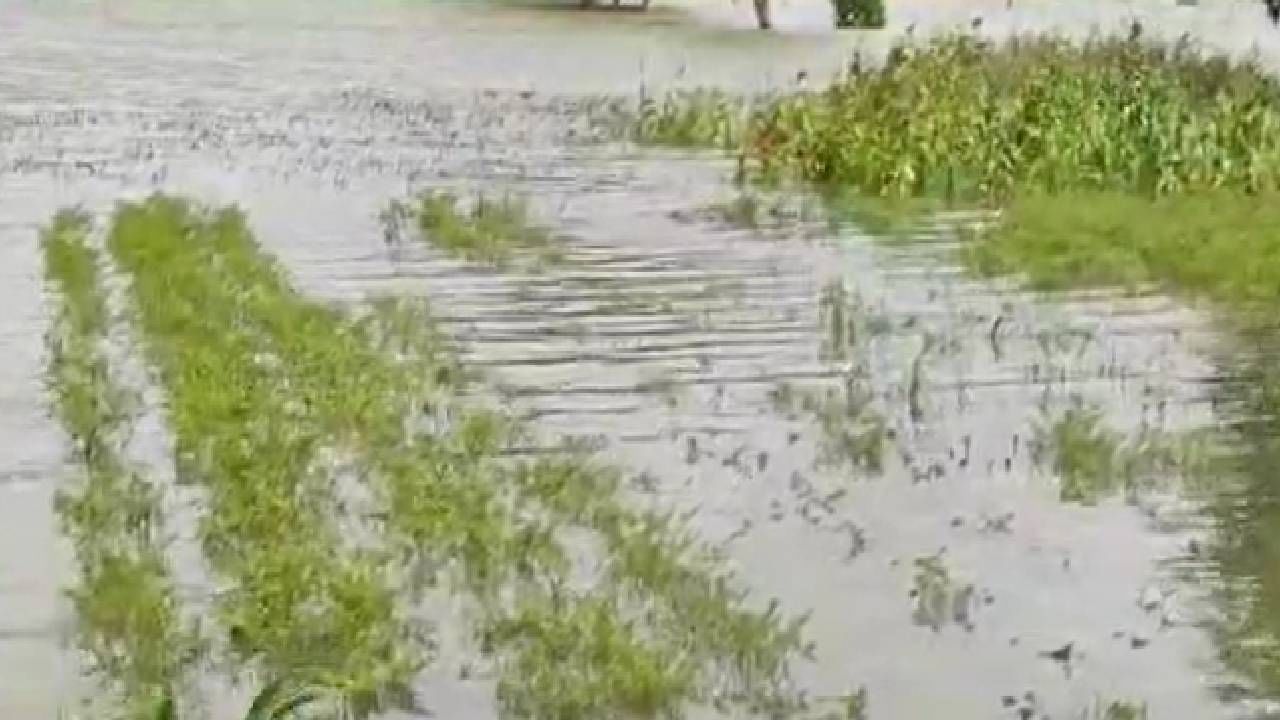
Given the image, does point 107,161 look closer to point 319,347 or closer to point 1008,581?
point 319,347

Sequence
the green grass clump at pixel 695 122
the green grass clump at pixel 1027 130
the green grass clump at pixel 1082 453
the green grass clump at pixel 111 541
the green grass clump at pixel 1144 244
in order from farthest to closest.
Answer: the green grass clump at pixel 695 122
the green grass clump at pixel 1027 130
the green grass clump at pixel 1144 244
the green grass clump at pixel 1082 453
the green grass clump at pixel 111 541

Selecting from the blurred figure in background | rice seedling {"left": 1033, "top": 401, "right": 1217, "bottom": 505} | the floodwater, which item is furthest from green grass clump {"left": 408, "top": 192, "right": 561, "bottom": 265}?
the blurred figure in background

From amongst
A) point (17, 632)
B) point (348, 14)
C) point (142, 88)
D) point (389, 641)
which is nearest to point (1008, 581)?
point (389, 641)

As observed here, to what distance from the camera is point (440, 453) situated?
30.7 feet

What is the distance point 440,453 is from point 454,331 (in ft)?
8.70

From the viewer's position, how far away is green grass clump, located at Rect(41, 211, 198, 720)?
6.95m

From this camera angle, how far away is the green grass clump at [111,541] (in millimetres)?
6945

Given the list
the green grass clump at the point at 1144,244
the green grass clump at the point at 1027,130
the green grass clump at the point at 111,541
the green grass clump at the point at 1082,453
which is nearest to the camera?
the green grass clump at the point at 111,541

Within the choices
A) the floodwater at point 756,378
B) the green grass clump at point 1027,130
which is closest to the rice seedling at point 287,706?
the floodwater at point 756,378

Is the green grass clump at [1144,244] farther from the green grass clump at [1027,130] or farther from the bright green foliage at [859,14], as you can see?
the bright green foliage at [859,14]

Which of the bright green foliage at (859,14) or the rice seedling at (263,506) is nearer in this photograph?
the rice seedling at (263,506)

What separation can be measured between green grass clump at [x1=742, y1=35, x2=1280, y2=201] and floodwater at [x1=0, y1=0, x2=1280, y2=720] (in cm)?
86

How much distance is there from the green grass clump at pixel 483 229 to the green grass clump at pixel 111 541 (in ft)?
9.83

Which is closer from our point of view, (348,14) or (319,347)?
(319,347)
